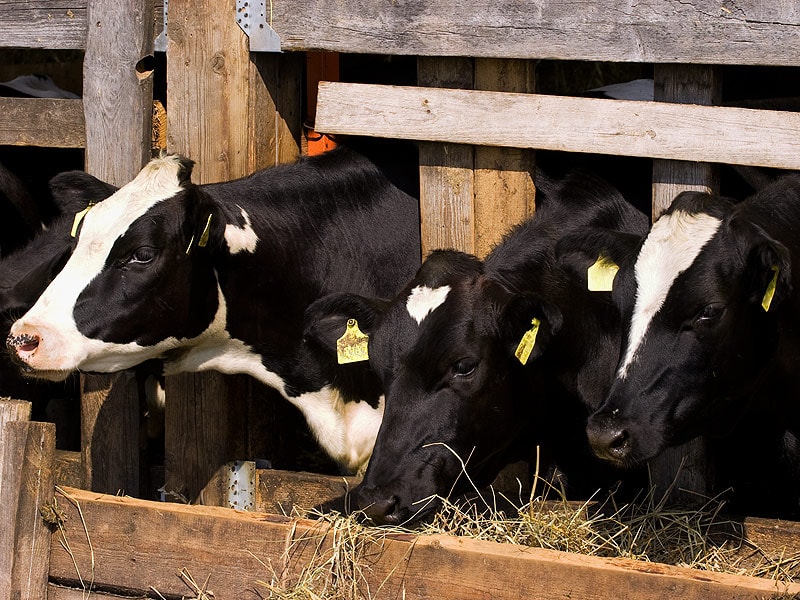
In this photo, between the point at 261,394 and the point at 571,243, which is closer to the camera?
the point at 571,243

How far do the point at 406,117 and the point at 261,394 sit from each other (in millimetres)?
1645

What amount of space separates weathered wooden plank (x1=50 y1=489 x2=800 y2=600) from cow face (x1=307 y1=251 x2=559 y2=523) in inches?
10.8

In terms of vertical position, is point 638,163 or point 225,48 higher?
point 225,48

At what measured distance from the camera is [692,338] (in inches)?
163

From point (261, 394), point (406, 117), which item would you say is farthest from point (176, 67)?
point (261, 394)

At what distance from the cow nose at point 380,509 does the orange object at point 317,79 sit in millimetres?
2330

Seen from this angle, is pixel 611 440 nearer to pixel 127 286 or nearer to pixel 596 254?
pixel 596 254

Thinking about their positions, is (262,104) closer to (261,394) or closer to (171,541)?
(261,394)

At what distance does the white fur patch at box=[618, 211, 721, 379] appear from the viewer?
4.21 m

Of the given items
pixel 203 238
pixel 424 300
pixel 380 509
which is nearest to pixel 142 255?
pixel 203 238

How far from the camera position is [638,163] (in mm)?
5613

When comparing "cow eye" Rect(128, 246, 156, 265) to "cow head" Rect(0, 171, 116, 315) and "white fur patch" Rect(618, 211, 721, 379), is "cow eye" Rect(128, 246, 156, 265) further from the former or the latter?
"white fur patch" Rect(618, 211, 721, 379)

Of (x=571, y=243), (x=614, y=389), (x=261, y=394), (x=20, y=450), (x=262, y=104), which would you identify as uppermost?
(x=262, y=104)

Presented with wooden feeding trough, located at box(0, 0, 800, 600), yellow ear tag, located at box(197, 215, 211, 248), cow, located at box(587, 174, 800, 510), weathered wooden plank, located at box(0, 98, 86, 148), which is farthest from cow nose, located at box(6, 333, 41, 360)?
cow, located at box(587, 174, 800, 510)
